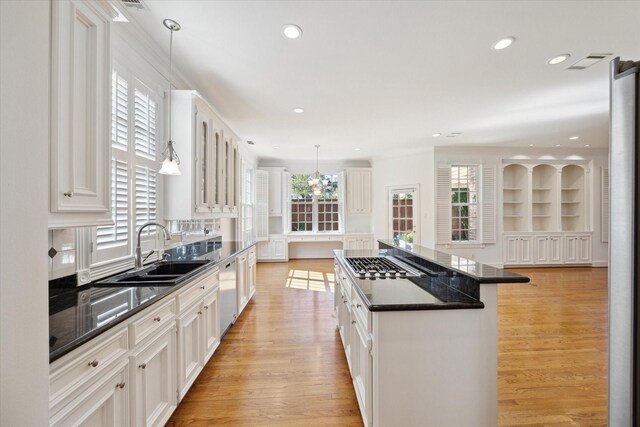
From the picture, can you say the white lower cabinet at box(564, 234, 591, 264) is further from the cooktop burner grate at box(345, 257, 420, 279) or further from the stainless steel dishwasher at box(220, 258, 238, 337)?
the stainless steel dishwasher at box(220, 258, 238, 337)

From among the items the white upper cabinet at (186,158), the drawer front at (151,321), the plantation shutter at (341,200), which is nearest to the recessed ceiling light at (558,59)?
the white upper cabinet at (186,158)

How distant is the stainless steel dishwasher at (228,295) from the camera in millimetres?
2859

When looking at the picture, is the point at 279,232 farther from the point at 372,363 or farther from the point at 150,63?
the point at 372,363

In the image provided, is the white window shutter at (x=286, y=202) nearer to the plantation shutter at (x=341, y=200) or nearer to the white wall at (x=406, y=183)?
the plantation shutter at (x=341, y=200)

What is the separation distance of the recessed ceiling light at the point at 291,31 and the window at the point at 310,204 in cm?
583

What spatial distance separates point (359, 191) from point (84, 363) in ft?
23.6

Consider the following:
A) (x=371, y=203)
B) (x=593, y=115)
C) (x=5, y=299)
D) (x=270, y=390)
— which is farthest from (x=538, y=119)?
(x=5, y=299)

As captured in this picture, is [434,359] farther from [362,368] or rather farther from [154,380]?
[154,380]

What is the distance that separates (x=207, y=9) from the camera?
2.06 m

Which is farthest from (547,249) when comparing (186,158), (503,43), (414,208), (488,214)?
(186,158)

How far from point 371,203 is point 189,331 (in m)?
6.46

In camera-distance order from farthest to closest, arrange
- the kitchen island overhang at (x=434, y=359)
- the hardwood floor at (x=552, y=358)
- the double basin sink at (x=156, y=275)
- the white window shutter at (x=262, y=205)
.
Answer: the white window shutter at (x=262, y=205) < the hardwood floor at (x=552, y=358) < the double basin sink at (x=156, y=275) < the kitchen island overhang at (x=434, y=359)

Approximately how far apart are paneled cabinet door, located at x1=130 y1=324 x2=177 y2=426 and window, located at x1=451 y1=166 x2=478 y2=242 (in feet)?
21.2

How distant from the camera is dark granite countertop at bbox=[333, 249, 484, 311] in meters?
1.56
